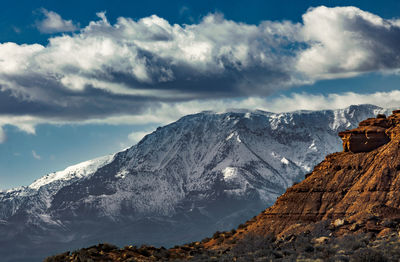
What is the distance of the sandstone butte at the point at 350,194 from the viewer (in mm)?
133625

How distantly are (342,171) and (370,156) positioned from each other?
5.50 meters

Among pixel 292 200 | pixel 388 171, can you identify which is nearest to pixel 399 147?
pixel 388 171

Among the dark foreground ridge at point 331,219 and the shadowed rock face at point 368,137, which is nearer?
the dark foreground ridge at point 331,219

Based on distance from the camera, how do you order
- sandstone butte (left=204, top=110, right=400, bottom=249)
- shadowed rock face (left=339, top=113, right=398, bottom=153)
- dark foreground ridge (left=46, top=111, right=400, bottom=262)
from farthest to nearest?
shadowed rock face (left=339, top=113, right=398, bottom=153), sandstone butte (left=204, top=110, right=400, bottom=249), dark foreground ridge (left=46, top=111, right=400, bottom=262)

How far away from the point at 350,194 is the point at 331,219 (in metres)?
6.52

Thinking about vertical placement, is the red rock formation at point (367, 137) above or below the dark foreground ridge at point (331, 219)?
above

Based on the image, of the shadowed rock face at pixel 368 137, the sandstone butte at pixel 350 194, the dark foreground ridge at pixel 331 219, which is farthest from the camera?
the shadowed rock face at pixel 368 137

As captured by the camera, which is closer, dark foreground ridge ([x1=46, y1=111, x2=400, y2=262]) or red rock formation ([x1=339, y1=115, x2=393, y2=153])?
dark foreground ridge ([x1=46, y1=111, x2=400, y2=262])

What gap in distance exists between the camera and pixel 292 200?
147750 mm

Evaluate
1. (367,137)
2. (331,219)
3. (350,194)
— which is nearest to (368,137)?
(367,137)

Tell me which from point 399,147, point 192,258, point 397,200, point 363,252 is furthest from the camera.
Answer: point 399,147

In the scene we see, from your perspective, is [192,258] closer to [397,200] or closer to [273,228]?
[273,228]

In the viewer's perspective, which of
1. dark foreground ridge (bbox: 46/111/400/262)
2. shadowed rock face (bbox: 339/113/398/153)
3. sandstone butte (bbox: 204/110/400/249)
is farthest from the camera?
shadowed rock face (bbox: 339/113/398/153)

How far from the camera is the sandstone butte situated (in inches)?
5261
